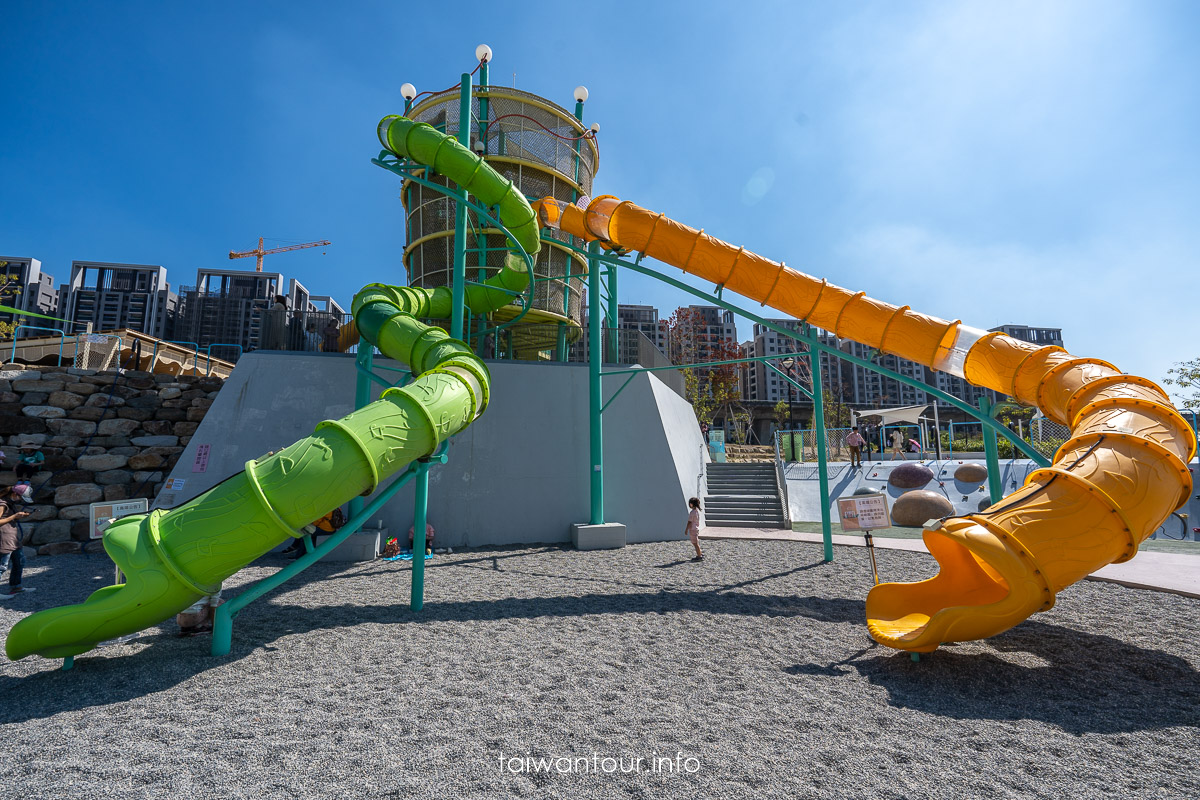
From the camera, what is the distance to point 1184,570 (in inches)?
308

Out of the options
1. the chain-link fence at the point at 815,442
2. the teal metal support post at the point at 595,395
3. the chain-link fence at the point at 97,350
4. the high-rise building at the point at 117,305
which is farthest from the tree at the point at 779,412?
the high-rise building at the point at 117,305

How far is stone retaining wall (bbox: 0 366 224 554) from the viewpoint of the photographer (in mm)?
10164

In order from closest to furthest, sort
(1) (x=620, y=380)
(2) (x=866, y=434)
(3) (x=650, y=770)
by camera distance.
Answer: (3) (x=650, y=770)
(1) (x=620, y=380)
(2) (x=866, y=434)

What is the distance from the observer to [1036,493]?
4770 mm

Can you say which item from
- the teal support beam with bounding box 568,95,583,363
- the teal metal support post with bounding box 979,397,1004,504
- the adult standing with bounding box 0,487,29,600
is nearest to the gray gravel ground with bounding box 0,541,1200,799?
the adult standing with bounding box 0,487,29,600

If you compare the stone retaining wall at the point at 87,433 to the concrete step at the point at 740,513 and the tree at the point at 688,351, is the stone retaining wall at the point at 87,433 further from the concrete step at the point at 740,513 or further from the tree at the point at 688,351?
the tree at the point at 688,351

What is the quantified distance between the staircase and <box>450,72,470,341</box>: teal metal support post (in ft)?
28.4

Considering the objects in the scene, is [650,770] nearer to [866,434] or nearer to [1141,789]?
[1141,789]

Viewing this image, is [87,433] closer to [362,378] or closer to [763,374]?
[362,378]

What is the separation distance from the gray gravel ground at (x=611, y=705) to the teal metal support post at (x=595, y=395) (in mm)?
3959

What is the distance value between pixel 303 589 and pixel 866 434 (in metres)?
25.2

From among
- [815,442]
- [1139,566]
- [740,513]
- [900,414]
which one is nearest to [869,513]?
[1139,566]

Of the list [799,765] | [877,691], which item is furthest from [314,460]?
[877,691]

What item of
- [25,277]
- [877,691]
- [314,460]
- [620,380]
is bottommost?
[877,691]
